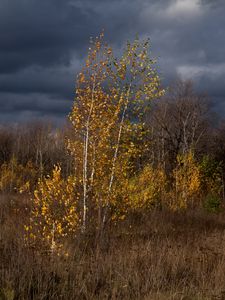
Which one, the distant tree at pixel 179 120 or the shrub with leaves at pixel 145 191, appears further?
the distant tree at pixel 179 120

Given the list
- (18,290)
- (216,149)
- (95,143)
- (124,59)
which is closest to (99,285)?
(18,290)

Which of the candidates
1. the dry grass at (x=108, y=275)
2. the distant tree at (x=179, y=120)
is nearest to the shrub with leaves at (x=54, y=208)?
the dry grass at (x=108, y=275)

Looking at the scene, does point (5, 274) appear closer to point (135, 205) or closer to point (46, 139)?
point (135, 205)

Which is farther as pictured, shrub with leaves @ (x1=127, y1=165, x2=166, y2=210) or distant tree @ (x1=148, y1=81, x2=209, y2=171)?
distant tree @ (x1=148, y1=81, x2=209, y2=171)

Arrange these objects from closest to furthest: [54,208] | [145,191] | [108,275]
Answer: [108,275] → [54,208] → [145,191]

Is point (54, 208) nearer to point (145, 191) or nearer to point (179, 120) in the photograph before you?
point (145, 191)

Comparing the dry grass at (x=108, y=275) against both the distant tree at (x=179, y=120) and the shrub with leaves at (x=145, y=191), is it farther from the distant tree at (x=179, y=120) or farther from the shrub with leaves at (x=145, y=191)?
the distant tree at (x=179, y=120)

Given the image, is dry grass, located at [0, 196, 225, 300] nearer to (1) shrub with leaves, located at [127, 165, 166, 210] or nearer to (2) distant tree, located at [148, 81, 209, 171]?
(1) shrub with leaves, located at [127, 165, 166, 210]

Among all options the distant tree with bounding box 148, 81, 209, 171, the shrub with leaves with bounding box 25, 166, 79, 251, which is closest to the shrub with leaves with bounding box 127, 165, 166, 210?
the shrub with leaves with bounding box 25, 166, 79, 251

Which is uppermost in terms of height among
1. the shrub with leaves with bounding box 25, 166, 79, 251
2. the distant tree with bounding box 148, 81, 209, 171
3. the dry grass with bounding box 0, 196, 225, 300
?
the distant tree with bounding box 148, 81, 209, 171

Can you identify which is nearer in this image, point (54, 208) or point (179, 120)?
point (54, 208)

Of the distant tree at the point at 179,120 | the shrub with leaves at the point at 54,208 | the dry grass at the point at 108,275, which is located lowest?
the dry grass at the point at 108,275

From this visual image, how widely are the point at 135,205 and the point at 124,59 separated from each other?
21.3ft

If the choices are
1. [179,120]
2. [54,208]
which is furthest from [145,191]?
[179,120]
